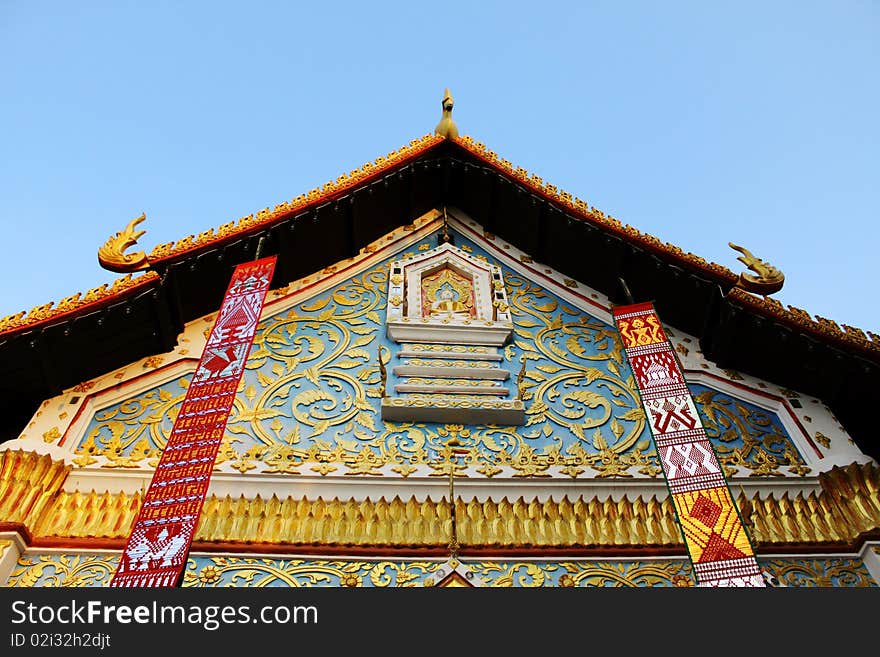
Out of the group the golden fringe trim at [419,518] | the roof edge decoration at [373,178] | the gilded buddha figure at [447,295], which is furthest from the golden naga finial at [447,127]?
the golden fringe trim at [419,518]

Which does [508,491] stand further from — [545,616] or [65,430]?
[65,430]

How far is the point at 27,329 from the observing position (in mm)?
5289

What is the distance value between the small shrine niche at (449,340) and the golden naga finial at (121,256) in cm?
182

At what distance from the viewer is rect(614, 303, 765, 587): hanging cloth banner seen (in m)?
4.23

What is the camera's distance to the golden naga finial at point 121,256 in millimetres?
5840

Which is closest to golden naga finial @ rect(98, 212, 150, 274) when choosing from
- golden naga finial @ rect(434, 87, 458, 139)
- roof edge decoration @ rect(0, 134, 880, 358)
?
roof edge decoration @ rect(0, 134, 880, 358)

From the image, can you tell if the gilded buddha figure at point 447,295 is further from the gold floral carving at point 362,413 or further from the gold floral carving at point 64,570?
the gold floral carving at point 64,570

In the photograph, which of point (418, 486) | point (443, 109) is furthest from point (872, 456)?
point (443, 109)

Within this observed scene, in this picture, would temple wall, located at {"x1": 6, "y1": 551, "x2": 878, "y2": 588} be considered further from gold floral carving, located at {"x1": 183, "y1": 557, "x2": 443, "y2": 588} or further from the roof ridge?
the roof ridge

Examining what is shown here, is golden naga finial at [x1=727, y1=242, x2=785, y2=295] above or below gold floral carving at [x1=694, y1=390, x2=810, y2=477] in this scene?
above

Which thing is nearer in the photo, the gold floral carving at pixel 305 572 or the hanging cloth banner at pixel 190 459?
the hanging cloth banner at pixel 190 459

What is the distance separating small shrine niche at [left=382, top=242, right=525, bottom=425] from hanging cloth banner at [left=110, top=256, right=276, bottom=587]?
3.62ft

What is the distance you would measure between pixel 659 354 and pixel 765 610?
2.68m

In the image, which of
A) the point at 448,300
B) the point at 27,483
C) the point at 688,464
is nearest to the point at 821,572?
the point at 688,464
